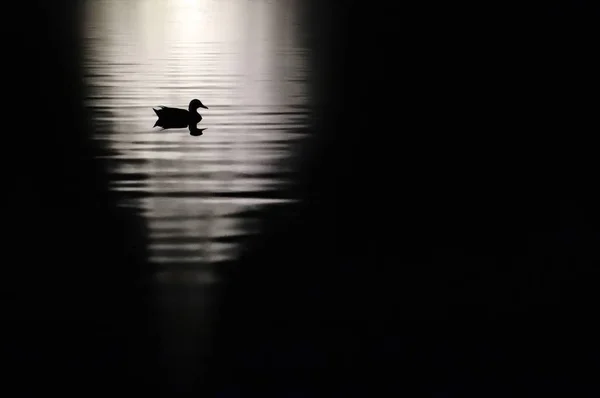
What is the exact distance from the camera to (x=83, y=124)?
25.9ft

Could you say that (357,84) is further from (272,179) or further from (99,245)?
(99,245)

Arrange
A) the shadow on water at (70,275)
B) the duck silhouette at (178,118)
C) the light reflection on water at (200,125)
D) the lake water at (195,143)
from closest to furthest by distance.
→ the shadow on water at (70,275)
the lake water at (195,143)
the light reflection on water at (200,125)
the duck silhouette at (178,118)

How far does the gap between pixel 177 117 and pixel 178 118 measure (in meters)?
0.01

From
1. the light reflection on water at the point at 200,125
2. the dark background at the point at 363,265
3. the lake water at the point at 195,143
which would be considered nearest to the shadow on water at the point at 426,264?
the dark background at the point at 363,265

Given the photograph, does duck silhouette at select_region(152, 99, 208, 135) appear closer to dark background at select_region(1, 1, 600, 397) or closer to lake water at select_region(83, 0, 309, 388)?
lake water at select_region(83, 0, 309, 388)

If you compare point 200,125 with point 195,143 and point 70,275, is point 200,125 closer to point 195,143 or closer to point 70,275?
point 195,143

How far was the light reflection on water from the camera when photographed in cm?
486

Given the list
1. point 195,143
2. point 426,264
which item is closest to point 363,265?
point 426,264

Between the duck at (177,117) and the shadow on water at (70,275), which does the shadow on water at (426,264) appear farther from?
the duck at (177,117)

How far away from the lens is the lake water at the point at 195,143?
419 centimetres

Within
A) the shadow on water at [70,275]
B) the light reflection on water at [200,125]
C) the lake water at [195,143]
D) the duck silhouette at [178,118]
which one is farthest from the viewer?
the duck silhouette at [178,118]

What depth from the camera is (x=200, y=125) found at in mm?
8133

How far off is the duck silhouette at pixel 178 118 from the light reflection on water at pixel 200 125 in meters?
0.09

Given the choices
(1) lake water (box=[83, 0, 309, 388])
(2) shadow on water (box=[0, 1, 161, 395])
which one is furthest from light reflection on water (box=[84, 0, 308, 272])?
(2) shadow on water (box=[0, 1, 161, 395])
